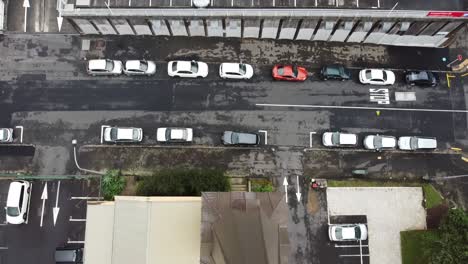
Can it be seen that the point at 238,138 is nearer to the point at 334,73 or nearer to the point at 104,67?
the point at 334,73

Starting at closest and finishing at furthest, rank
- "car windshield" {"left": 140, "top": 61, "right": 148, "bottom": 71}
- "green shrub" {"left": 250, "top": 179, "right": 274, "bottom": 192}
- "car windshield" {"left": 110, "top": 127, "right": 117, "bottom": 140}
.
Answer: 1. "green shrub" {"left": 250, "top": 179, "right": 274, "bottom": 192}
2. "car windshield" {"left": 110, "top": 127, "right": 117, "bottom": 140}
3. "car windshield" {"left": 140, "top": 61, "right": 148, "bottom": 71}

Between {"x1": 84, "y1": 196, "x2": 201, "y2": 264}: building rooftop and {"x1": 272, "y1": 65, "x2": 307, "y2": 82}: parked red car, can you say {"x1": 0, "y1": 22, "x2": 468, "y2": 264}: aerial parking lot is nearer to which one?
{"x1": 272, "y1": 65, "x2": 307, "y2": 82}: parked red car

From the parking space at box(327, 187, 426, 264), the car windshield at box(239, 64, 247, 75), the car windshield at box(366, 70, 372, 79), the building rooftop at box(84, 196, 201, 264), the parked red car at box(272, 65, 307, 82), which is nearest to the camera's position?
the building rooftop at box(84, 196, 201, 264)

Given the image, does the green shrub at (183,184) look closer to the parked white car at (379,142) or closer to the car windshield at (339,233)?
the car windshield at (339,233)

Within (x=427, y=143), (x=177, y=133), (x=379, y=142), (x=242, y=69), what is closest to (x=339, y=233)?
(x=379, y=142)

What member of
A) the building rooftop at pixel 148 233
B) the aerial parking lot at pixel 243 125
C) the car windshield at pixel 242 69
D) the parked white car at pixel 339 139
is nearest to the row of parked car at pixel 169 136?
the aerial parking lot at pixel 243 125

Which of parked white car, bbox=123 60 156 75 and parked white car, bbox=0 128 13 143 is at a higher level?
parked white car, bbox=123 60 156 75

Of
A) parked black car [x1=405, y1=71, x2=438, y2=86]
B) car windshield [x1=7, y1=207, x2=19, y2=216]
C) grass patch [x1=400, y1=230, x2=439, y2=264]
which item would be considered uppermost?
parked black car [x1=405, y1=71, x2=438, y2=86]

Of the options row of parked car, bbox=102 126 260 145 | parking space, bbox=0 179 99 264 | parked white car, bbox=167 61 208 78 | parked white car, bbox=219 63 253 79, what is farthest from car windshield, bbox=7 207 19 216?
parked white car, bbox=219 63 253 79
